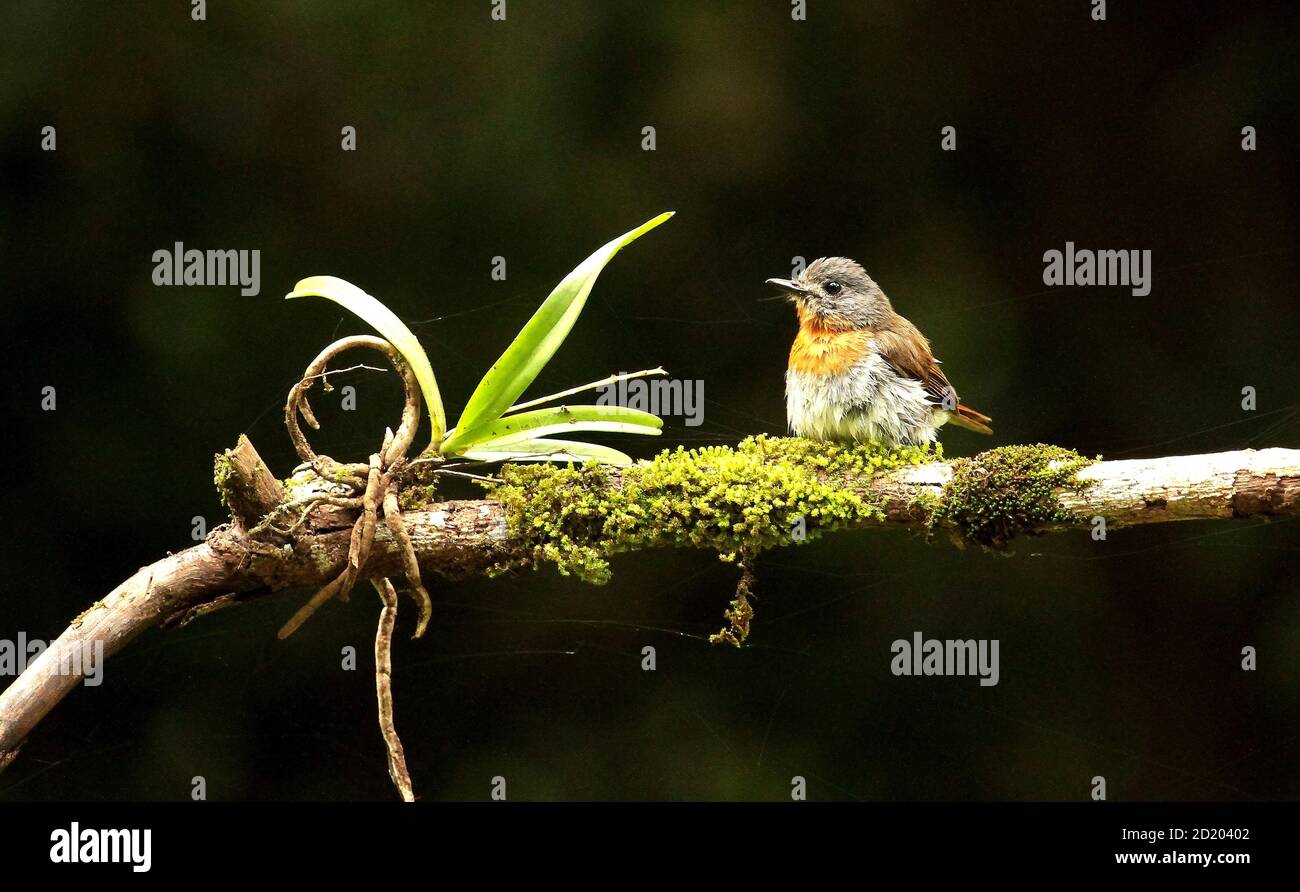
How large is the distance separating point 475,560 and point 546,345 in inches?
16.6

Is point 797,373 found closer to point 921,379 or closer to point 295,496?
point 921,379

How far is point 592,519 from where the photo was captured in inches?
91.4

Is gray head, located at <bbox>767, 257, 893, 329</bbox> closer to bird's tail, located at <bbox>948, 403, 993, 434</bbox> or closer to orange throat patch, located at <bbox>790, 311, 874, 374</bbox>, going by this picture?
orange throat patch, located at <bbox>790, 311, 874, 374</bbox>

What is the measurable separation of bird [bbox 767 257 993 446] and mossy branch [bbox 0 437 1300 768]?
25cm

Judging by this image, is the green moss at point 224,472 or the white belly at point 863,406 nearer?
the green moss at point 224,472

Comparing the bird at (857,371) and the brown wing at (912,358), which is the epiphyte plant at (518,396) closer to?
the bird at (857,371)

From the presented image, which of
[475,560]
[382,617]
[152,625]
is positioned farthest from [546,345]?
[152,625]

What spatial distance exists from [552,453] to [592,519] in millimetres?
147

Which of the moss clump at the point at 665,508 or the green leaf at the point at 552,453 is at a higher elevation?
the green leaf at the point at 552,453

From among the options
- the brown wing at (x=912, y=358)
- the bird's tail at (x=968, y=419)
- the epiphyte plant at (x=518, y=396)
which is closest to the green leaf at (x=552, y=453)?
the epiphyte plant at (x=518, y=396)

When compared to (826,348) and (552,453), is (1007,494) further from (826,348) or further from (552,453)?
(552,453)

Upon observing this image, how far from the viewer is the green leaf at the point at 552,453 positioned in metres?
2.35

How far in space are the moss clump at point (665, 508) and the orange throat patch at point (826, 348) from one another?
1.39 feet

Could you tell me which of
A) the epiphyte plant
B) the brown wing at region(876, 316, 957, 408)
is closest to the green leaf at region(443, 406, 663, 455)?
the epiphyte plant
